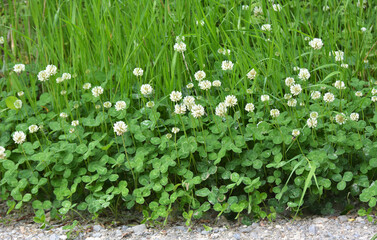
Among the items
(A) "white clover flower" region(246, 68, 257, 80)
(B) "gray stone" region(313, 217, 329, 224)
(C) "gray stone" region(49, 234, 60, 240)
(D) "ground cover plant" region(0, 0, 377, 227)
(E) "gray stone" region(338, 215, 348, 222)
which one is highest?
(A) "white clover flower" region(246, 68, 257, 80)

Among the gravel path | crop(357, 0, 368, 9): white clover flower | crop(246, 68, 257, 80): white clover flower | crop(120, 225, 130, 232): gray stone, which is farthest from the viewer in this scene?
crop(357, 0, 368, 9): white clover flower

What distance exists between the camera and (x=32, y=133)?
2879 mm

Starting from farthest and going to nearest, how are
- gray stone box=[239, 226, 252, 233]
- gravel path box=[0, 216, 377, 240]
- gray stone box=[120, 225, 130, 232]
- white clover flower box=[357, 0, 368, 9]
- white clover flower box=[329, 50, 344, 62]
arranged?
1. white clover flower box=[357, 0, 368, 9]
2. white clover flower box=[329, 50, 344, 62]
3. gray stone box=[120, 225, 130, 232]
4. gray stone box=[239, 226, 252, 233]
5. gravel path box=[0, 216, 377, 240]

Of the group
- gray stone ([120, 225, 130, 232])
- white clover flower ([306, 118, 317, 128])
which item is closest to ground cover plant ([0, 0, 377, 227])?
white clover flower ([306, 118, 317, 128])

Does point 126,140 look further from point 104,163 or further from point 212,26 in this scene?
point 212,26

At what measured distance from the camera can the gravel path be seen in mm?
2248

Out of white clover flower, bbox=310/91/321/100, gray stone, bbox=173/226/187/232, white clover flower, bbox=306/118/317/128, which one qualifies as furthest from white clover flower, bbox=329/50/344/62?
gray stone, bbox=173/226/187/232

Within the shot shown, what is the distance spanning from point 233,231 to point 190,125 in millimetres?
631

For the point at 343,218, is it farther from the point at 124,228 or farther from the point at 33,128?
the point at 33,128

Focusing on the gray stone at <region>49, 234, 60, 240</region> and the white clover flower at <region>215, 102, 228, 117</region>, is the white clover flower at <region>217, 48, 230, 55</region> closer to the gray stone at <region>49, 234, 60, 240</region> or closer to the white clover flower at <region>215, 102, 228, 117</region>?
the white clover flower at <region>215, 102, 228, 117</region>

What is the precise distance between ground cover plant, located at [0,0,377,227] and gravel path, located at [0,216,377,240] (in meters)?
0.08

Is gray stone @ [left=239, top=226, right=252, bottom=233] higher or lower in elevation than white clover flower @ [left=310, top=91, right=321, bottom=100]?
lower

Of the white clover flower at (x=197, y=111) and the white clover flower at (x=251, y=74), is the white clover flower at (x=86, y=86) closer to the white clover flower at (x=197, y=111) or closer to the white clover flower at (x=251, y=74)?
the white clover flower at (x=197, y=111)

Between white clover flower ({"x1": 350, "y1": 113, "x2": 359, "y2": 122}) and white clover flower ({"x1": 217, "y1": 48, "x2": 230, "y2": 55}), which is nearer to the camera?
white clover flower ({"x1": 350, "y1": 113, "x2": 359, "y2": 122})
